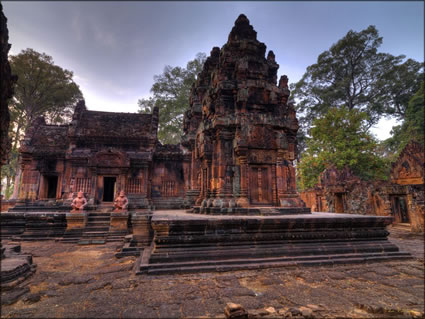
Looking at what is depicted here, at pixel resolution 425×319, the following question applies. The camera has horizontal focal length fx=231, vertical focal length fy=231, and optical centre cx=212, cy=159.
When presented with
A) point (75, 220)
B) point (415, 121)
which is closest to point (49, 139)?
point (75, 220)

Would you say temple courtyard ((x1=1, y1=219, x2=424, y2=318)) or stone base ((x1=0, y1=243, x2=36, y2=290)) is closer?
temple courtyard ((x1=1, y1=219, x2=424, y2=318))

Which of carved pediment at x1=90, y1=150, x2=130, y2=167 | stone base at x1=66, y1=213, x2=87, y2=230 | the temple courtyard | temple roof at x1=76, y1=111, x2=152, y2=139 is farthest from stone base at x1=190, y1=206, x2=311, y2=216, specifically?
temple roof at x1=76, y1=111, x2=152, y2=139

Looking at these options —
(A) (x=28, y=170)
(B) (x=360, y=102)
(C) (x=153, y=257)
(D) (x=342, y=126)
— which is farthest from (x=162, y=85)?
(C) (x=153, y=257)

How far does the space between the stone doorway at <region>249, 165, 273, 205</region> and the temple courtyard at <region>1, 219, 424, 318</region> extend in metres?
2.60

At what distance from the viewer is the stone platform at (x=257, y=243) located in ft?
14.9

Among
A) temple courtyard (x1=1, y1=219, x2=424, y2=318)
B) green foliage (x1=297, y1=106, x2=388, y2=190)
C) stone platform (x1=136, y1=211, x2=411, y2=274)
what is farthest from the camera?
green foliage (x1=297, y1=106, x2=388, y2=190)

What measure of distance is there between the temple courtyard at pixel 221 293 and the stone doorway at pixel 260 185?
260cm

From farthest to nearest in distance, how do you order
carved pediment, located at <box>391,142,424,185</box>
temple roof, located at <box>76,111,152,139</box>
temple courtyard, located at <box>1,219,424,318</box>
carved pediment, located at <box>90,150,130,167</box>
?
temple roof, located at <box>76,111,152,139</box> → carved pediment, located at <box>391,142,424,185</box> → carved pediment, located at <box>90,150,130,167</box> → temple courtyard, located at <box>1,219,424,318</box>

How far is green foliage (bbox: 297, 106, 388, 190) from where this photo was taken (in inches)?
683

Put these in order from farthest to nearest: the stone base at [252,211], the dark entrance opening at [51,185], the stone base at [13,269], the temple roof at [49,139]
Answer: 1. the dark entrance opening at [51,185]
2. the temple roof at [49,139]
3. the stone base at [252,211]
4. the stone base at [13,269]

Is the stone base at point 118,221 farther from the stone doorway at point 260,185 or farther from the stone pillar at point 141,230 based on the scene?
the stone doorway at point 260,185

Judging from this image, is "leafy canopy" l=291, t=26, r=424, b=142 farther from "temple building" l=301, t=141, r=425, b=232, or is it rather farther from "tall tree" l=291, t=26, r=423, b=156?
"temple building" l=301, t=141, r=425, b=232

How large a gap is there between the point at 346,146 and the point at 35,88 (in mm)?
29132

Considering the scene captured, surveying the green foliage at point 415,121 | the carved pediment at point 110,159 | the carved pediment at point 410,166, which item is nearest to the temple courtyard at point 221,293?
the carved pediment at point 110,159
